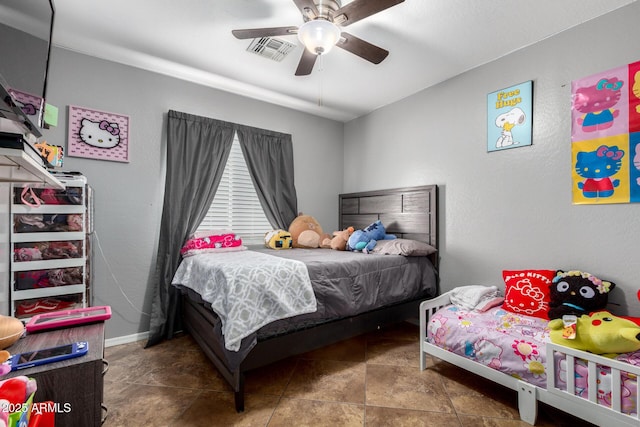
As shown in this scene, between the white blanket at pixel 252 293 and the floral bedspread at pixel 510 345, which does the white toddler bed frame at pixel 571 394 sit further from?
the white blanket at pixel 252 293

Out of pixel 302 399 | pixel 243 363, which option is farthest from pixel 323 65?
pixel 302 399

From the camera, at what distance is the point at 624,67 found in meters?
1.96

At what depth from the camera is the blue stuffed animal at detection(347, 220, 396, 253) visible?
10.0 ft

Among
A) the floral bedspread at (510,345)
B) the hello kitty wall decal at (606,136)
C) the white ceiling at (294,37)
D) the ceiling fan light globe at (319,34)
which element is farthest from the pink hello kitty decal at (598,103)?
the ceiling fan light globe at (319,34)

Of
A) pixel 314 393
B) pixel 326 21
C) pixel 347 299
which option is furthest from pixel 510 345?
pixel 326 21

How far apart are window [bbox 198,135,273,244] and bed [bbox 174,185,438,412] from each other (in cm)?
78

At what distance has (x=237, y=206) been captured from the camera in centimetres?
341

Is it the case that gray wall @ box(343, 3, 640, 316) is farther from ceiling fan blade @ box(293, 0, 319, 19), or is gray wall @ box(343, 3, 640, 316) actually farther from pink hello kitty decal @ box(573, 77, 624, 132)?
ceiling fan blade @ box(293, 0, 319, 19)

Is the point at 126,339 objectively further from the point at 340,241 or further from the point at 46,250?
the point at 340,241

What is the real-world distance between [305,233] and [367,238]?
0.73m

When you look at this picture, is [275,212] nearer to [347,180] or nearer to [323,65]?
[347,180]

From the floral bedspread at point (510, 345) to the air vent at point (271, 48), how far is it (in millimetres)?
2505

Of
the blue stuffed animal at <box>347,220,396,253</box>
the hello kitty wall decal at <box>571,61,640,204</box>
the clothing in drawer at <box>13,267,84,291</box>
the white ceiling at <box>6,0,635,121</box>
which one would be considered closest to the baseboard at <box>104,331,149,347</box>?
the clothing in drawer at <box>13,267,84,291</box>

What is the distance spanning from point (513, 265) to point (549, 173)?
31.3 inches
